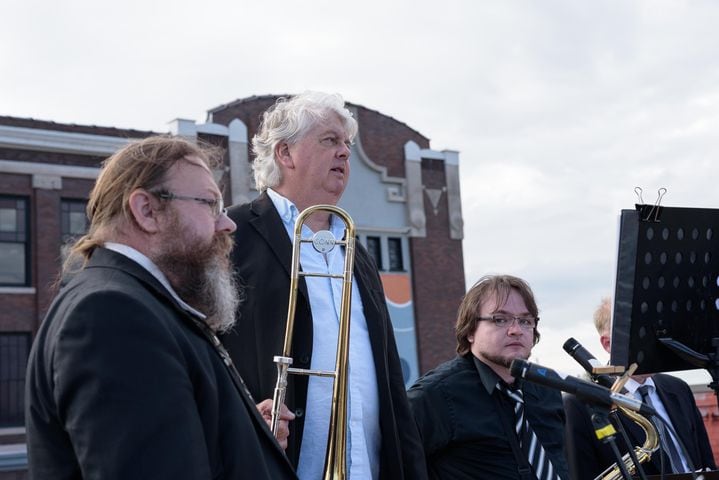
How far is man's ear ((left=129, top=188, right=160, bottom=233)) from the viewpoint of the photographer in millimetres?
2795

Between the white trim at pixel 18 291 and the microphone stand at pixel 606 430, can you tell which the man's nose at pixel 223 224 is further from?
the white trim at pixel 18 291

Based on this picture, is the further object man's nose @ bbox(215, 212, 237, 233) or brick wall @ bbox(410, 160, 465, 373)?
brick wall @ bbox(410, 160, 465, 373)

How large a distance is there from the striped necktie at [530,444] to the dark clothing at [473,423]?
0.03 metres

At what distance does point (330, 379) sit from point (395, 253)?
26636 millimetres

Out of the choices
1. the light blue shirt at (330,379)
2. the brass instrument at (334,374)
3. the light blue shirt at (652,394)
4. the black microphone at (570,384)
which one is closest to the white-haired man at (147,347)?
the brass instrument at (334,374)

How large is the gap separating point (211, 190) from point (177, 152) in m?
0.17

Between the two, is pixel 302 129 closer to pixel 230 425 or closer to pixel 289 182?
pixel 289 182

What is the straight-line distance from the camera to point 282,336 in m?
3.94

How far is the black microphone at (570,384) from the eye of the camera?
121 inches

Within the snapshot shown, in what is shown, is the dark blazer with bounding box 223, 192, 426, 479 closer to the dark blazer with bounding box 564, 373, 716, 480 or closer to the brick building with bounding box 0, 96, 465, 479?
the dark blazer with bounding box 564, 373, 716, 480

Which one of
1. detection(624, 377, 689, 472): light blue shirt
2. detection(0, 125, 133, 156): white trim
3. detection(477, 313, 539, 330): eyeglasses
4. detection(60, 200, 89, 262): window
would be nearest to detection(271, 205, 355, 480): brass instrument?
detection(477, 313, 539, 330): eyeglasses

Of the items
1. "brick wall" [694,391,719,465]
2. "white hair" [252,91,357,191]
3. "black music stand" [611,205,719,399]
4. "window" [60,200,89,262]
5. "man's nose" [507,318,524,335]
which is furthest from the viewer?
"window" [60,200,89,262]

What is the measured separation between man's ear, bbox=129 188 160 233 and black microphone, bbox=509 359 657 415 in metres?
1.28

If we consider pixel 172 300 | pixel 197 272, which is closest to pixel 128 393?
pixel 172 300
